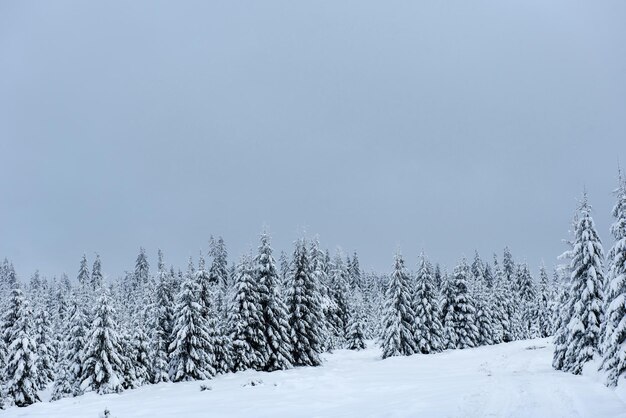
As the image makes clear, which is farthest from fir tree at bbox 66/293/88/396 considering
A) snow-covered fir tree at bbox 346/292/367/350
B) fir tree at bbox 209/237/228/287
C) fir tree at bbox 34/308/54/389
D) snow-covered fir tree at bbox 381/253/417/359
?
fir tree at bbox 209/237/228/287

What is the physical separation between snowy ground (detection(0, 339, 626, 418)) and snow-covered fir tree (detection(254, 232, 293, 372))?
6847mm

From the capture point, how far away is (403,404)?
18578mm

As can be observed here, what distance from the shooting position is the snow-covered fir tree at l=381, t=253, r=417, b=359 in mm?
50656

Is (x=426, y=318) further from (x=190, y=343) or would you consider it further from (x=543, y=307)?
(x=543, y=307)

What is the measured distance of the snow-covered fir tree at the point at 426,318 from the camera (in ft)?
175

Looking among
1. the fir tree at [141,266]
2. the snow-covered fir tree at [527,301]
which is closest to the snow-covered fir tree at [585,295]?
the snow-covered fir tree at [527,301]

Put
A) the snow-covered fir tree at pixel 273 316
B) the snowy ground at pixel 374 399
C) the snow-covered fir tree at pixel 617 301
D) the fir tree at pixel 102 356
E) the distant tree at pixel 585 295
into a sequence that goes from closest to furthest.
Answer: the snowy ground at pixel 374 399 < the snow-covered fir tree at pixel 617 301 < the distant tree at pixel 585 295 < the fir tree at pixel 102 356 < the snow-covered fir tree at pixel 273 316

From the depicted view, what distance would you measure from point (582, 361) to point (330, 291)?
41.9 meters

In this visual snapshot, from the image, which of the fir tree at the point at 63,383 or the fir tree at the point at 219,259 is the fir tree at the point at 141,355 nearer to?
the fir tree at the point at 63,383

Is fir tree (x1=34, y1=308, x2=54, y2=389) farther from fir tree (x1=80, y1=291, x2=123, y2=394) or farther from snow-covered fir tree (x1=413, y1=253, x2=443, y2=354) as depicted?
snow-covered fir tree (x1=413, y1=253, x2=443, y2=354)

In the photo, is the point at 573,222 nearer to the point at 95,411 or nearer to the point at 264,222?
the point at 264,222

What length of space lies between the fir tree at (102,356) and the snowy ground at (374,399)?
281 centimetres

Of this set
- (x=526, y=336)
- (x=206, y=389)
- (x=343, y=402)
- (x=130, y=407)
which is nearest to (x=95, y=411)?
(x=130, y=407)

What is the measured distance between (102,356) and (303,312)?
56.8ft
